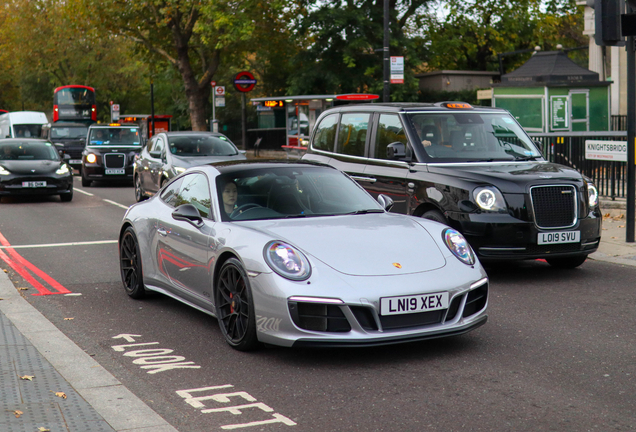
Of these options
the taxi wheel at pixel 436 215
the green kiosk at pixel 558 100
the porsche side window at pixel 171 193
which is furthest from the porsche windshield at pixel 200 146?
the porsche side window at pixel 171 193

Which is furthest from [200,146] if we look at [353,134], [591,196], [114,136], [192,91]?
[192,91]

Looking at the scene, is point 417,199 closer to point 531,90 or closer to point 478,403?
point 478,403

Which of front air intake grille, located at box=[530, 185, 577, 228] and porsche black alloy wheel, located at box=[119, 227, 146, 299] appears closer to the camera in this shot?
porsche black alloy wheel, located at box=[119, 227, 146, 299]

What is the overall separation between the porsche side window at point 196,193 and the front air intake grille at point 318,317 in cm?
158

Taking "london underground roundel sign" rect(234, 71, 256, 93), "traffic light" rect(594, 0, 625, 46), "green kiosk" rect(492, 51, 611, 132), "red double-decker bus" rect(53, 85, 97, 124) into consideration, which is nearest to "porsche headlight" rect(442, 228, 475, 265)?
"traffic light" rect(594, 0, 625, 46)

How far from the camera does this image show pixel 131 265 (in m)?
8.12

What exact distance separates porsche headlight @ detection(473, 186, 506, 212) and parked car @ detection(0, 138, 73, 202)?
13.3 meters

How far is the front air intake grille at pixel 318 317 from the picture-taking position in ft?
Answer: 17.9

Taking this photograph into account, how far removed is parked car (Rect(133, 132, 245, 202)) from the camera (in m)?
16.8

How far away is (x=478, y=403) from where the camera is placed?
4762 mm

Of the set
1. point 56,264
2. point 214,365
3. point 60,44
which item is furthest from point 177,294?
point 60,44

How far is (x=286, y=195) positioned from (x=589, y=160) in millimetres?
9870

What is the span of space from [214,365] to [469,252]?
2027 millimetres

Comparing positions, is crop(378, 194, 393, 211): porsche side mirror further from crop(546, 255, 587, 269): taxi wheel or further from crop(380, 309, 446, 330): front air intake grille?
crop(546, 255, 587, 269): taxi wheel
